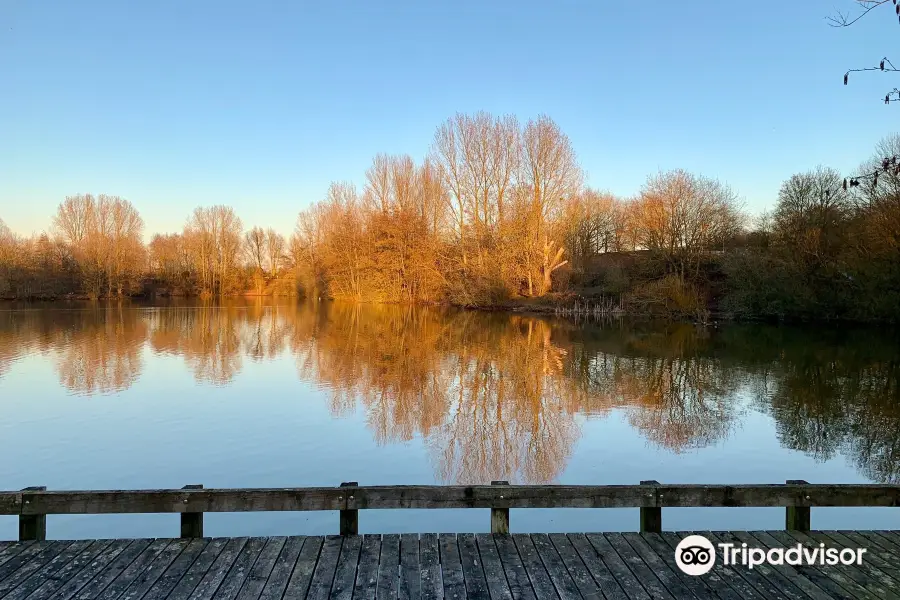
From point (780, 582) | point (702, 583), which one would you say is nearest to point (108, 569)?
point (702, 583)

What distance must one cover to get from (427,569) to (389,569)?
0.23 m

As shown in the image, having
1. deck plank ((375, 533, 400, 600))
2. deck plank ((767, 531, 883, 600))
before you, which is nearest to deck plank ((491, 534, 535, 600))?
deck plank ((375, 533, 400, 600))

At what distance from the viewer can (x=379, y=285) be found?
47312mm

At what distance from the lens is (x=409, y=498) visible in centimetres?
363

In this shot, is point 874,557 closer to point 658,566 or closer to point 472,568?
point 658,566

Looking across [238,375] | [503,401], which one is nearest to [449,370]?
[503,401]

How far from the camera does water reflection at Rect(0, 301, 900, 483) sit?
27.2ft

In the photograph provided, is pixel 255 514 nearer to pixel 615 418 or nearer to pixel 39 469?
pixel 39 469

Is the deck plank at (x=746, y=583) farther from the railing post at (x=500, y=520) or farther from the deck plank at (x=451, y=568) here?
the deck plank at (x=451, y=568)

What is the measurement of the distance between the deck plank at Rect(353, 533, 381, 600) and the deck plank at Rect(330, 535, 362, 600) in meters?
0.03

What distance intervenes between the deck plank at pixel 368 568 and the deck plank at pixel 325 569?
0.15m

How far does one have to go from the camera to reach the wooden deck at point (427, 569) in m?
3.09

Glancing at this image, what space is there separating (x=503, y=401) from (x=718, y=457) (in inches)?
161

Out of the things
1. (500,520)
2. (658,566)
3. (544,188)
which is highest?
(544,188)
